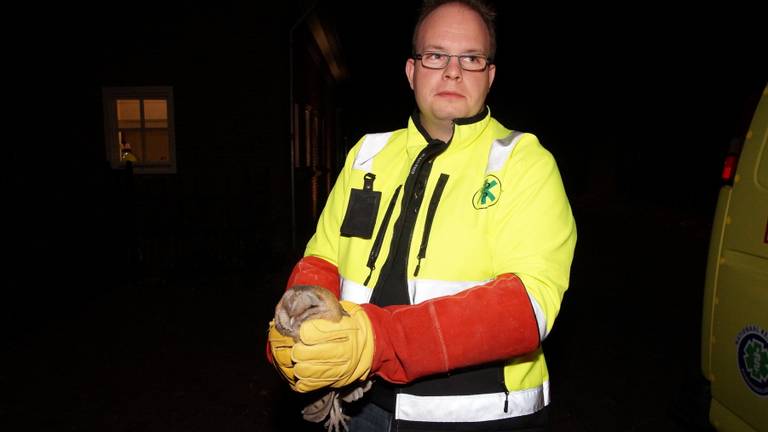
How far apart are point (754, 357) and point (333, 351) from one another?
2068 millimetres

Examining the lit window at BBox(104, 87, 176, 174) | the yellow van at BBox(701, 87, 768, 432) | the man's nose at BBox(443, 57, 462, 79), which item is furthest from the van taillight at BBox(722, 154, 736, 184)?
the lit window at BBox(104, 87, 176, 174)

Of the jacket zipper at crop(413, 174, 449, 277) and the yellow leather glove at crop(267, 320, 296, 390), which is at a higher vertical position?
the jacket zipper at crop(413, 174, 449, 277)

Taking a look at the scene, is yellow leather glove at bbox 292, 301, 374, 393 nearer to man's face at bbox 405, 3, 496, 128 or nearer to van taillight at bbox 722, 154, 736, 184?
man's face at bbox 405, 3, 496, 128

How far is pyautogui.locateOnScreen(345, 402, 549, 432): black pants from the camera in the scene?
1.55 metres

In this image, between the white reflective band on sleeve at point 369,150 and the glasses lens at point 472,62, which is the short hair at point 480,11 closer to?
the glasses lens at point 472,62

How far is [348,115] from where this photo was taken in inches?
1109

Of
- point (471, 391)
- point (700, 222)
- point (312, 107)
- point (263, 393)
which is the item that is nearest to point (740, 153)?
point (471, 391)

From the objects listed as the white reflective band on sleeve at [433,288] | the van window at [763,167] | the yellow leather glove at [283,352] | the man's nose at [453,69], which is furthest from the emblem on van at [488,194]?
the van window at [763,167]

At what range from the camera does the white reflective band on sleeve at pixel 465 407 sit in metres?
1.54

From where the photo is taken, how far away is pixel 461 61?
1655 mm

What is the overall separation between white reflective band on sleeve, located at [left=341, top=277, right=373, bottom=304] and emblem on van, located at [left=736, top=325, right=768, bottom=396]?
1.77 meters

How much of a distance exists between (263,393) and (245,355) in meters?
0.83

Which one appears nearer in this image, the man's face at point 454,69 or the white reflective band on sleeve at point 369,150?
the man's face at point 454,69

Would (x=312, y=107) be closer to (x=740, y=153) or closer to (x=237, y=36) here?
(x=237, y=36)
